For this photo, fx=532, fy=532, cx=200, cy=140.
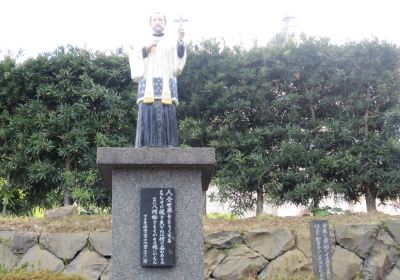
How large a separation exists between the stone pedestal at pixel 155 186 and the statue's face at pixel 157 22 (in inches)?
58.0

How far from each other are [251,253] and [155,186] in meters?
2.74

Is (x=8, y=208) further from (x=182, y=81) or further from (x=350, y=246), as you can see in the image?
(x=350, y=246)

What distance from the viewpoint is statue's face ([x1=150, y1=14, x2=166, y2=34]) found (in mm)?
6121

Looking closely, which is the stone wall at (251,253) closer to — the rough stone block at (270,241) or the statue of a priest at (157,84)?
the rough stone block at (270,241)

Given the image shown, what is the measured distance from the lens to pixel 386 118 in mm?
9039


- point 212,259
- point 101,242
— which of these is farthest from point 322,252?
Result: point 101,242

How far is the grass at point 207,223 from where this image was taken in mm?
8070

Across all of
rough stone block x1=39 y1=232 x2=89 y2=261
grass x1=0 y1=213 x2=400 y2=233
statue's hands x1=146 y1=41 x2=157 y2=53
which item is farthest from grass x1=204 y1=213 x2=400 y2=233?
statue's hands x1=146 y1=41 x2=157 y2=53

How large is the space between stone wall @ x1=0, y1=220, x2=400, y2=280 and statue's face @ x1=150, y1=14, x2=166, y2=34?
10.8 feet

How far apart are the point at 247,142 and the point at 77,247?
3315 millimetres

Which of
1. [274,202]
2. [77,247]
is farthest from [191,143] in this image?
[77,247]

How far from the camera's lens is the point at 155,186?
5652 millimetres

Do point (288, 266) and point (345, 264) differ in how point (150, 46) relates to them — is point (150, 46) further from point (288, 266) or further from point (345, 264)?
point (345, 264)

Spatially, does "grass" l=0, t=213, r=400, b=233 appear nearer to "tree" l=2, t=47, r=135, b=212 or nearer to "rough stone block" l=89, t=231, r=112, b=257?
"rough stone block" l=89, t=231, r=112, b=257
